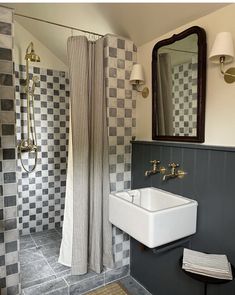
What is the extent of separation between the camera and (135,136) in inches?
82.4

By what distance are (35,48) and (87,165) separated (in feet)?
A: 5.68

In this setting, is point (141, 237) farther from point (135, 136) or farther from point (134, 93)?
point (134, 93)

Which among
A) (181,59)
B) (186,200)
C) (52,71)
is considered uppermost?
(52,71)

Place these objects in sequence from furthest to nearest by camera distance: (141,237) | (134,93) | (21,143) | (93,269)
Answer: (21,143) < (134,93) < (93,269) < (141,237)

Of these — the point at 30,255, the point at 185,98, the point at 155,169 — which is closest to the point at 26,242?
the point at 30,255

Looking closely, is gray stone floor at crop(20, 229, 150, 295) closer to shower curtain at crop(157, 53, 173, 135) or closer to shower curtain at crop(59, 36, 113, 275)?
shower curtain at crop(59, 36, 113, 275)

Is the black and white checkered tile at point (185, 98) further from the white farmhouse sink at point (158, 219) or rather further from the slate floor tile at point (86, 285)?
the slate floor tile at point (86, 285)

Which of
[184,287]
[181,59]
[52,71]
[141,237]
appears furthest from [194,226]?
[52,71]

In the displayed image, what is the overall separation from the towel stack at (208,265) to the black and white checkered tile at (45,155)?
1.97m

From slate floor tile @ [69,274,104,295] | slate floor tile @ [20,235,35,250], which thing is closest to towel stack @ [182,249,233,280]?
slate floor tile @ [69,274,104,295]

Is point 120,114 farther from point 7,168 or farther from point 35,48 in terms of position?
point 35,48

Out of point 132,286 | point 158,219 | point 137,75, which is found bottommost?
point 132,286

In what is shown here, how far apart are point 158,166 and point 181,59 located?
82cm

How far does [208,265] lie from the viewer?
125 centimetres
